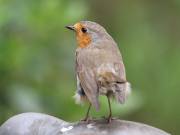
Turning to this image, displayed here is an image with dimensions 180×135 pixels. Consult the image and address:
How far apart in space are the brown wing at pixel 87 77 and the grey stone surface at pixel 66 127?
0.38 m

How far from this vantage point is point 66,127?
5.87 metres

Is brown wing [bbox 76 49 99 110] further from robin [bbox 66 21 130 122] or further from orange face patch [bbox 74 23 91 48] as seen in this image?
orange face patch [bbox 74 23 91 48]

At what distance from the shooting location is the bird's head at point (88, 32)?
735cm

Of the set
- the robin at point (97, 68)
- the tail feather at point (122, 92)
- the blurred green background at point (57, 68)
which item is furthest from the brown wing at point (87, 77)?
the blurred green background at point (57, 68)

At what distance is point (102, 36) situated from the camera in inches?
290

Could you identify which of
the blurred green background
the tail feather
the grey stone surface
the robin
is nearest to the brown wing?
the robin

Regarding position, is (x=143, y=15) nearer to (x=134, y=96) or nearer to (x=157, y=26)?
(x=157, y=26)

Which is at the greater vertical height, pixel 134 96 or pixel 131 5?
pixel 131 5

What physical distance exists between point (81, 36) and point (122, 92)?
0.97m

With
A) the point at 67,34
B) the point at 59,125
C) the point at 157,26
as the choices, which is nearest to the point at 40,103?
the point at 67,34

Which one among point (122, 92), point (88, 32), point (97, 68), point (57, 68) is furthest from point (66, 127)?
point (57, 68)

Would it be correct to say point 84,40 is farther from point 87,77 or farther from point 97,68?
point 87,77

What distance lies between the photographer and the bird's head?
7.35 m

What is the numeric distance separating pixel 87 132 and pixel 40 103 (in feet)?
8.76
